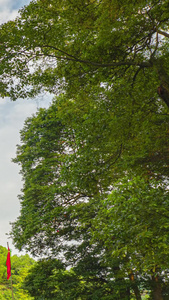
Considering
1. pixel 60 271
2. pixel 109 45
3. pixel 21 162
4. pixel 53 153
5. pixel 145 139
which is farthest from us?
pixel 21 162

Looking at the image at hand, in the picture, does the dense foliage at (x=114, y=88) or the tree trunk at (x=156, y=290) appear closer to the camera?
the dense foliage at (x=114, y=88)

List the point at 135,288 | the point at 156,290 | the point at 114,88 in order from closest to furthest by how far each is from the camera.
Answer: the point at 114,88
the point at 156,290
the point at 135,288

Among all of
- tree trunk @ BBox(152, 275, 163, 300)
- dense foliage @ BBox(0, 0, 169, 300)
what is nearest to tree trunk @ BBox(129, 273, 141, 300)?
tree trunk @ BBox(152, 275, 163, 300)

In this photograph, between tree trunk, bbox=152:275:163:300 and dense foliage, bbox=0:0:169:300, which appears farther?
tree trunk, bbox=152:275:163:300

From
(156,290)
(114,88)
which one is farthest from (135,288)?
(114,88)

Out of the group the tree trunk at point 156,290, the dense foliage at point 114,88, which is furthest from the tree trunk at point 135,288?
the dense foliage at point 114,88

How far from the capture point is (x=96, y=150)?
271 inches

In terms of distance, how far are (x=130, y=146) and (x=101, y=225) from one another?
2.51 meters

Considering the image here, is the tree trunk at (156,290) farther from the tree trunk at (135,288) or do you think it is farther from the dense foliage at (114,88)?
the dense foliage at (114,88)

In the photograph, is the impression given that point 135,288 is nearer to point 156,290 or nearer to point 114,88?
point 156,290

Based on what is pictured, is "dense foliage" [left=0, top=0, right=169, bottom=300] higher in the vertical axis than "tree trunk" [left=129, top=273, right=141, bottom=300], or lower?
higher

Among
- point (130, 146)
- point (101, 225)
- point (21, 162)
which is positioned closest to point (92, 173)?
Result: point (130, 146)

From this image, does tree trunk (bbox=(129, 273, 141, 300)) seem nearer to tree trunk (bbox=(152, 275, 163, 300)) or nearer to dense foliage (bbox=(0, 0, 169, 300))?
tree trunk (bbox=(152, 275, 163, 300))

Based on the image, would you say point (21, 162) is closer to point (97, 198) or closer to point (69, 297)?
point (97, 198)
